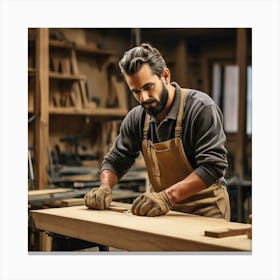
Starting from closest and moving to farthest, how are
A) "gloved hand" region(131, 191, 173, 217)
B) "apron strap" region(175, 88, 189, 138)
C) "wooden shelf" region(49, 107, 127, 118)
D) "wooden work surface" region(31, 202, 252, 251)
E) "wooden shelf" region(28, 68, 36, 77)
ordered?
→ "wooden work surface" region(31, 202, 252, 251)
"gloved hand" region(131, 191, 173, 217)
"apron strap" region(175, 88, 189, 138)
"wooden shelf" region(28, 68, 36, 77)
"wooden shelf" region(49, 107, 127, 118)

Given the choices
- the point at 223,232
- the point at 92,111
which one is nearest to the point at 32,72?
the point at 92,111

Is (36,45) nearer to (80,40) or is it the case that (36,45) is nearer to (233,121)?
(80,40)

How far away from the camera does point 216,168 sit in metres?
2.88

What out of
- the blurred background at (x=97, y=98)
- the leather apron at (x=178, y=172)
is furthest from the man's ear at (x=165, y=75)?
the blurred background at (x=97, y=98)

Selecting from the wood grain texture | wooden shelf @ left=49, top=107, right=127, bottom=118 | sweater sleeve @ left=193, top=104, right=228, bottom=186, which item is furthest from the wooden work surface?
wooden shelf @ left=49, top=107, right=127, bottom=118

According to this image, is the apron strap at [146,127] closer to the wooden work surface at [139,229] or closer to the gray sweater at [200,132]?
the gray sweater at [200,132]

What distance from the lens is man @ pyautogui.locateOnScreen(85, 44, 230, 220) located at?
288cm

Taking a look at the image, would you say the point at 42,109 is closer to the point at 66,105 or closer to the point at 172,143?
the point at 66,105

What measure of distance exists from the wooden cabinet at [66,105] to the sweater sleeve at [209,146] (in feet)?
4.94

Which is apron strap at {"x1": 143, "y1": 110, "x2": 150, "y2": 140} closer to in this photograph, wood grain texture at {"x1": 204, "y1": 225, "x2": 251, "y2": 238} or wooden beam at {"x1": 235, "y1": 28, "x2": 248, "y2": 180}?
wood grain texture at {"x1": 204, "y1": 225, "x2": 251, "y2": 238}

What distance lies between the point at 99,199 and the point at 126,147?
322mm
